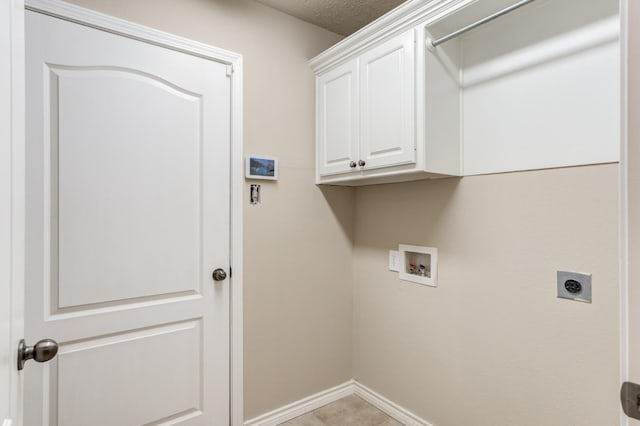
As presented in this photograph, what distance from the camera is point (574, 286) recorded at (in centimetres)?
138

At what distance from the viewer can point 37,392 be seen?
54.0 inches

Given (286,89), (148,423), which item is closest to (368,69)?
(286,89)

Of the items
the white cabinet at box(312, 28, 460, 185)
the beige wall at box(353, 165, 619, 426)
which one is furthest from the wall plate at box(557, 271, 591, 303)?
the white cabinet at box(312, 28, 460, 185)

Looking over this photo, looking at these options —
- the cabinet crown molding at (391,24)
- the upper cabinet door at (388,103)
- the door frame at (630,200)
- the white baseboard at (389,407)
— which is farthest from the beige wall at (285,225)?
the door frame at (630,200)

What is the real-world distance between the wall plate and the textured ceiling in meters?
1.73

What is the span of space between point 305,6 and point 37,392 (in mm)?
2324

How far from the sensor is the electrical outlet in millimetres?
2111

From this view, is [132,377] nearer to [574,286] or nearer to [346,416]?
[346,416]

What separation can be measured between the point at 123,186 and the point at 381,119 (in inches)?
50.9

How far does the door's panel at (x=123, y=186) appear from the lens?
142 cm

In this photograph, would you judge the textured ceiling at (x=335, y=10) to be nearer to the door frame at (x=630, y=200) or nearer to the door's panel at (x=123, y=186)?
the door's panel at (x=123, y=186)

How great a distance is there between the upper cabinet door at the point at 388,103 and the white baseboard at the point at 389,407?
149cm

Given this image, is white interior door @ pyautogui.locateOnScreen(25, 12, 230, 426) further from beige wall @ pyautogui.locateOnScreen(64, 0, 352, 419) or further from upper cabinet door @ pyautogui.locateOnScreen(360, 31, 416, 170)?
upper cabinet door @ pyautogui.locateOnScreen(360, 31, 416, 170)

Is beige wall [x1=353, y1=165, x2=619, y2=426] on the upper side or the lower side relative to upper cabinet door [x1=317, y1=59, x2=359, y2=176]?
lower
